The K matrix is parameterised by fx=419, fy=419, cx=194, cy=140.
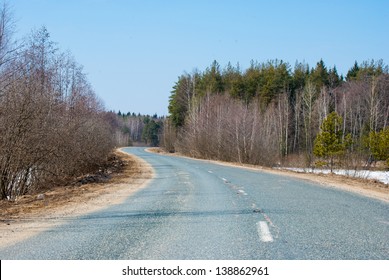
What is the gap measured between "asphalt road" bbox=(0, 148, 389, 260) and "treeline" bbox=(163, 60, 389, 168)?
65.0 ft

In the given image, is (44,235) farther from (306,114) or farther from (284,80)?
(284,80)

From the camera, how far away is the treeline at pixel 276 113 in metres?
45.5

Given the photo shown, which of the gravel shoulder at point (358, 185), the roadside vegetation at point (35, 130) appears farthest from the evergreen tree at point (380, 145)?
the roadside vegetation at point (35, 130)

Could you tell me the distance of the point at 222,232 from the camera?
733cm

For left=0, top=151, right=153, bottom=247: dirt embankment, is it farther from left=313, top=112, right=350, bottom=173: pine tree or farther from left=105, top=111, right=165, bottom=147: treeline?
left=105, top=111, right=165, bottom=147: treeline

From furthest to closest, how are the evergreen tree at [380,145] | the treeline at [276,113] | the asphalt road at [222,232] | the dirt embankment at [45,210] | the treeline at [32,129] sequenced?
the treeline at [276,113] → the evergreen tree at [380,145] → the treeline at [32,129] → the dirt embankment at [45,210] → the asphalt road at [222,232]

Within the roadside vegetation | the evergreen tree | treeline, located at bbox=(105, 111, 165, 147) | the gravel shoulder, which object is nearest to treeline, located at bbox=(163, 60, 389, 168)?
the evergreen tree

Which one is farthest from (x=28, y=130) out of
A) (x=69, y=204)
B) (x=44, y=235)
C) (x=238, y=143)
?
(x=238, y=143)

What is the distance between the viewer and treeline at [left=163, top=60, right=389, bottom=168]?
45.5 m

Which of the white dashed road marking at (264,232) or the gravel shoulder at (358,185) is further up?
the white dashed road marking at (264,232)

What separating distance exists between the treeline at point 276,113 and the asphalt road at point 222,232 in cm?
1982

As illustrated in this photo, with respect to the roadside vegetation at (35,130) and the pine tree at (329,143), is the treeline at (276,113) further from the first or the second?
the roadside vegetation at (35,130)

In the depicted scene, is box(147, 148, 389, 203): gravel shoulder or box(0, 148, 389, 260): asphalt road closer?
box(0, 148, 389, 260): asphalt road

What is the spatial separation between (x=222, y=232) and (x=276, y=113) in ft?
222
